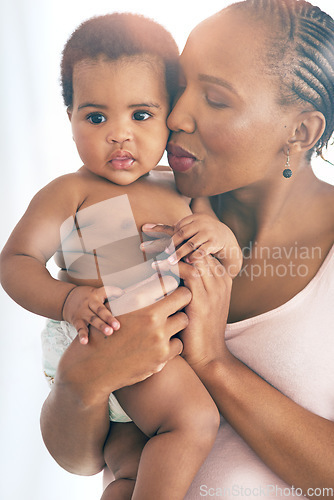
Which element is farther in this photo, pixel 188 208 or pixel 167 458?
pixel 188 208

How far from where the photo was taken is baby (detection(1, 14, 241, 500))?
0.78 m

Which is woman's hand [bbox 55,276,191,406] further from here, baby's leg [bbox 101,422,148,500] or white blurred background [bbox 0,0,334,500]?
white blurred background [bbox 0,0,334,500]

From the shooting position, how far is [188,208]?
37.8 inches

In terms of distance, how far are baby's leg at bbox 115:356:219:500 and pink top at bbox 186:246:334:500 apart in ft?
0.29

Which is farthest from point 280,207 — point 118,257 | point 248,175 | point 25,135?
point 25,135

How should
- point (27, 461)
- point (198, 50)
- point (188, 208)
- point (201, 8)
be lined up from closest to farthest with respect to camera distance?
point (198, 50) < point (188, 208) < point (201, 8) < point (27, 461)

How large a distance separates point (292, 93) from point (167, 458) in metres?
0.59

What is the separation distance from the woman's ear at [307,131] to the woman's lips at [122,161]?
0.89 feet

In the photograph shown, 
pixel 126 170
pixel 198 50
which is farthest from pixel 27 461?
pixel 198 50

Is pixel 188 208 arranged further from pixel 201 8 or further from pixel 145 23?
pixel 201 8

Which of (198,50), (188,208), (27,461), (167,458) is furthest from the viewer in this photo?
(27,461)

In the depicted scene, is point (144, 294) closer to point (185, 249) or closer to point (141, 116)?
point (185, 249)

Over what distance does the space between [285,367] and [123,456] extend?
31 cm

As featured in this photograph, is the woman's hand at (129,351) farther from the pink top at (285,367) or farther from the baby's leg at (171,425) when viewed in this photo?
the pink top at (285,367)
